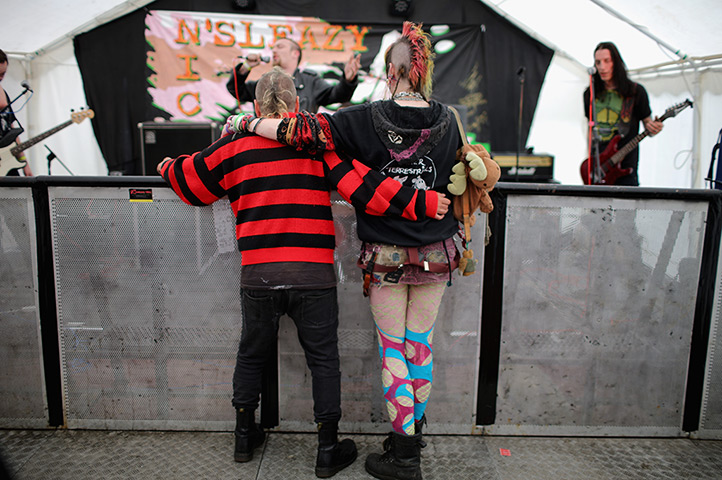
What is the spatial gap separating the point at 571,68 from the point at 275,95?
5827mm

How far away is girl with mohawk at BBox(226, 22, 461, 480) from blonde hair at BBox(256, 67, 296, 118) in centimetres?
10

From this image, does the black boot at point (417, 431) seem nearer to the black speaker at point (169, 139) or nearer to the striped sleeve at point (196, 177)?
the striped sleeve at point (196, 177)

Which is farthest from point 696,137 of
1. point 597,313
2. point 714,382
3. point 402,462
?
point 402,462

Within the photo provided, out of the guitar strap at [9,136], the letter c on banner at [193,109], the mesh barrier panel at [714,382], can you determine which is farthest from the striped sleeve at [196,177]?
the letter c on banner at [193,109]

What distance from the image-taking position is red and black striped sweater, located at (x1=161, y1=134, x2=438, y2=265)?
1.78 meters

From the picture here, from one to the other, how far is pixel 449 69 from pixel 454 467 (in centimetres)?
552

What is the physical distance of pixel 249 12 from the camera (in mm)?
5977

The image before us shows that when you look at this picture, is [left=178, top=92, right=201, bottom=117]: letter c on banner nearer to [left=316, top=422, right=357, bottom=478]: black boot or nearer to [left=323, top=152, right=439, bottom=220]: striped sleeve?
[left=323, top=152, right=439, bottom=220]: striped sleeve

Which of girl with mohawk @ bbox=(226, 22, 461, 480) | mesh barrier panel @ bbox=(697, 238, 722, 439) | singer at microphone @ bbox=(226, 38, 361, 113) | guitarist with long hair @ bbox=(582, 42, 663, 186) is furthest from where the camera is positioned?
singer at microphone @ bbox=(226, 38, 361, 113)

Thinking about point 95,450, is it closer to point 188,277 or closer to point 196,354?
point 196,354

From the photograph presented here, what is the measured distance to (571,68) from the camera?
6.35 metres

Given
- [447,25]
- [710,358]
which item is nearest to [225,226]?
[710,358]

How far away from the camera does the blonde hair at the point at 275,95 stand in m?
1.86

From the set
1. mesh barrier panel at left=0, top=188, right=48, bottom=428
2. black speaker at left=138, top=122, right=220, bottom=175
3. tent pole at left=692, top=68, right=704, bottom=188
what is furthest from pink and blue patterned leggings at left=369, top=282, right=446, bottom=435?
tent pole at left=692, top=68, right=704, bottom=188
